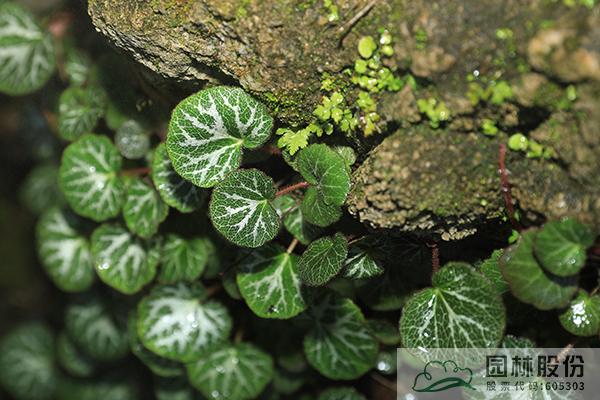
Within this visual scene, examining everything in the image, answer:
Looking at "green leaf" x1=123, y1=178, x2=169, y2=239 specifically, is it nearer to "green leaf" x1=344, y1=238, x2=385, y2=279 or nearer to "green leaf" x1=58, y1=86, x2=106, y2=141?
"green leaf" x1=58, y1=86, x2=106, y2=141

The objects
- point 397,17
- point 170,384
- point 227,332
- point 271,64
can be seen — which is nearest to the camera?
point 397,17

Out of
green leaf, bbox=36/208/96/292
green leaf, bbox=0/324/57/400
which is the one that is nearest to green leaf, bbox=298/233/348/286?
green leaf, bbox=36/208/96/292

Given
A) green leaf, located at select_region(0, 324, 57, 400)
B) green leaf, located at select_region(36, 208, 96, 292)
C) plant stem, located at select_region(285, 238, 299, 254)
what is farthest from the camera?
green leaf, located at select_region(0, 324, 57, 400)

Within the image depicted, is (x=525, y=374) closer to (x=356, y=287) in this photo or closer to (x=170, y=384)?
(x=356, y=287)

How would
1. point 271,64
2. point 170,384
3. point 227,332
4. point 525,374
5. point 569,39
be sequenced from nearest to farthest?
point 569,39 < point 271,64 < point 525,374 < point 227,332 < point 170,384

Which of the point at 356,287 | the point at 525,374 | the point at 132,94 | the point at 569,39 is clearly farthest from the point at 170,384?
the point at 569,39

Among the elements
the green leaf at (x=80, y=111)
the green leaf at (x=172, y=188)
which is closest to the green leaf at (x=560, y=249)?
the green leaf at (x=172, y=188)
